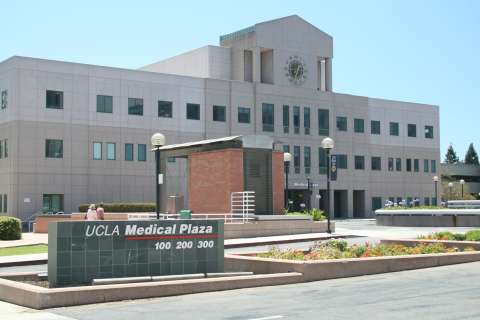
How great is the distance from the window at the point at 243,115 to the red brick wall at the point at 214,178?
87.3 ft

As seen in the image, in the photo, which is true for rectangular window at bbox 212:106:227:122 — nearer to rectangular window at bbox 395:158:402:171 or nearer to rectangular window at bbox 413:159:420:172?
rectangular window at bbox 395:158:402:171

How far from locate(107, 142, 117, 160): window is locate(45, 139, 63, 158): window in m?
4.10

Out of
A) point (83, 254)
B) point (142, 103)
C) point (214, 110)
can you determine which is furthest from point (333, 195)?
point (83, 254)

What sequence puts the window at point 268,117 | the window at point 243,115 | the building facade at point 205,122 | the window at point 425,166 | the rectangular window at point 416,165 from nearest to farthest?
the building facade at point 205,122 < the window at point 243,115 < the window at point 268,117 < the rectangular window at point 416,165 < the window at point 425,166

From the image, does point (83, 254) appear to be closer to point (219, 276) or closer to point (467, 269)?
point (219, 276)

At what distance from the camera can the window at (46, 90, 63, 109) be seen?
5347 centimetres

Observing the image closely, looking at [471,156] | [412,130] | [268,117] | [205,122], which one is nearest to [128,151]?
[205,122]

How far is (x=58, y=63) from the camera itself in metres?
53.8

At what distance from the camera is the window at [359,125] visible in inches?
2916

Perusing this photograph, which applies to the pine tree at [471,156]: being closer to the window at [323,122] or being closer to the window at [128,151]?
the window at [323,122]

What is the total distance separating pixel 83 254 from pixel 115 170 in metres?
42.3

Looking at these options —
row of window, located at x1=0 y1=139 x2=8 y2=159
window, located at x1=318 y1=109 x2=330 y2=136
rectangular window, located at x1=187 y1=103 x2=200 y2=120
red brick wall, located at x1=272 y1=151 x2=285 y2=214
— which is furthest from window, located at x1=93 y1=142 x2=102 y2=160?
window, located at x1=318 y1=109 x2=330 y2=136

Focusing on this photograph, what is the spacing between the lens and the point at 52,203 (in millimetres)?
53781

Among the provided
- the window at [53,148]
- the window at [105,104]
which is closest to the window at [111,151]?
the window at [105,104]
